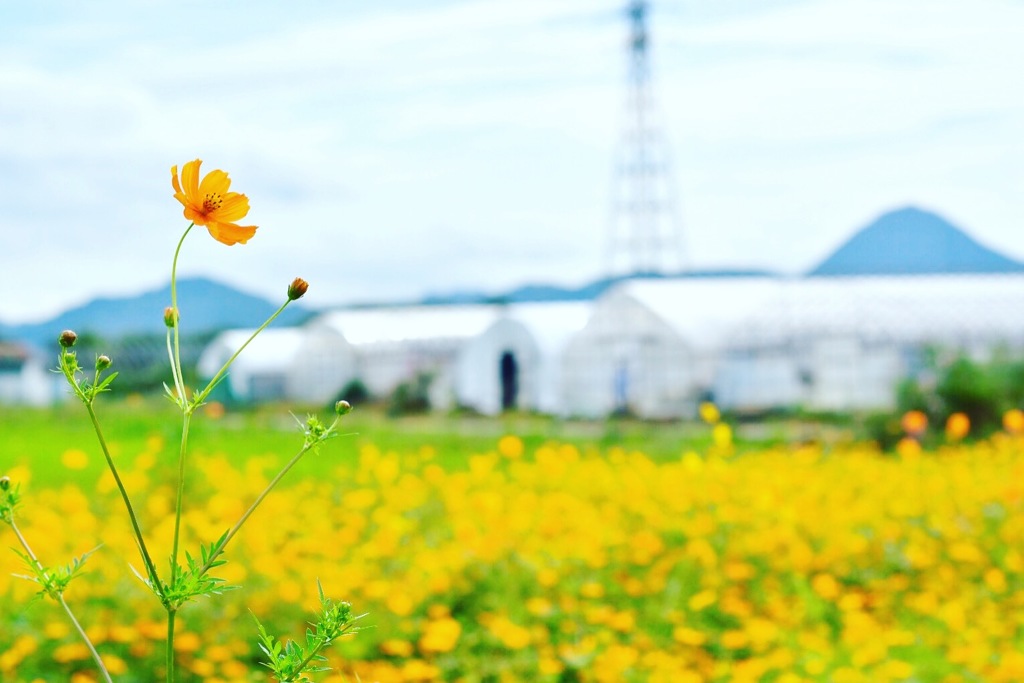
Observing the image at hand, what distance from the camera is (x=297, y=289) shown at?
3.83ft

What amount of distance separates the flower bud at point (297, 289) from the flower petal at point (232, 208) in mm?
106

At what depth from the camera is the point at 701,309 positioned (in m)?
16.5

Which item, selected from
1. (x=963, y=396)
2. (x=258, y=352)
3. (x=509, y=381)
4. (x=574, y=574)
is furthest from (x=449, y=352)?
(x=574, y=574)

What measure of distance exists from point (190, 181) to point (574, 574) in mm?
2880

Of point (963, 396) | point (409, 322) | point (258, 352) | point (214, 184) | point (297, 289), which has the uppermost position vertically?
point (214, 184)

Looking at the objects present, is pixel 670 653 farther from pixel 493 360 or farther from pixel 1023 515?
pixel 493 360

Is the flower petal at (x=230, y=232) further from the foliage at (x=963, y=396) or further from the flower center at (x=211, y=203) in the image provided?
the foliage at (x=963, y=396)

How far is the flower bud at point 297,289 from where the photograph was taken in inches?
45.7

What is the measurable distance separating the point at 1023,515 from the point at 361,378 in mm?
16358

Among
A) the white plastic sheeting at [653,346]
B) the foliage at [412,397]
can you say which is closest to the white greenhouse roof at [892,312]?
the white plastic sheeting at [653,346]

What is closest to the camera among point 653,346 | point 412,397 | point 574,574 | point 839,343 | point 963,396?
point 574,574

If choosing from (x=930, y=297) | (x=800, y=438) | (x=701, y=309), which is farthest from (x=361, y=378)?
(x=800, y=438)

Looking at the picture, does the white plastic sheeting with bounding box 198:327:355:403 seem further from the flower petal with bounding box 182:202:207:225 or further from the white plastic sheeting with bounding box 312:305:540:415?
the flower petal with bounding box 182:202:207:225

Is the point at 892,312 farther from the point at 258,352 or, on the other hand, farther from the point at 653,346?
the point at 258,352
